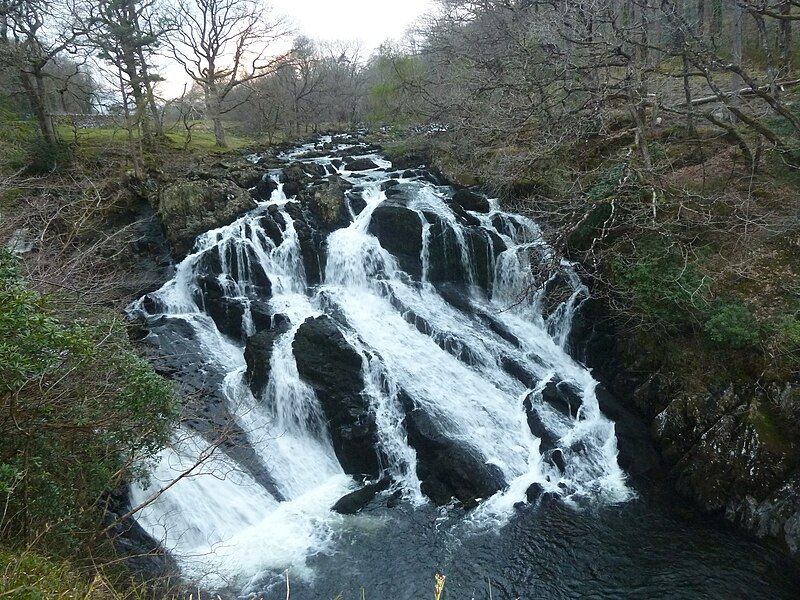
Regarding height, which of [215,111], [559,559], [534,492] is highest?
[215,111]

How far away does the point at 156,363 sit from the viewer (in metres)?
11.1

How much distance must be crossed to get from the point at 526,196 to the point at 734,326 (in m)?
7.77

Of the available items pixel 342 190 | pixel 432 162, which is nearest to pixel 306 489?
pixel 342 190

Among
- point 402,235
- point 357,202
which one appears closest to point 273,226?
point 357,202

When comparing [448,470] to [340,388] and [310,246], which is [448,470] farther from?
[310,246]

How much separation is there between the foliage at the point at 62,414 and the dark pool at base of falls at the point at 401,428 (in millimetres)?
790

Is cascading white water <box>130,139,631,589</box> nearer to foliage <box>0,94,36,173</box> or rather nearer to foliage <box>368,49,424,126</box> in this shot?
foliage <box>0,94,36,173</box>

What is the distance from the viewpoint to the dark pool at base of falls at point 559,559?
294 inches

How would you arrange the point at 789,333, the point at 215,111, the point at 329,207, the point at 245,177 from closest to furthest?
1. the point at 789,333
2. the point at 329,207
3. the point at 245,177
4. the point at 215,111

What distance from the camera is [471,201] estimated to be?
53.4 feet

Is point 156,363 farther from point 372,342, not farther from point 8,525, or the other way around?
point 8,525

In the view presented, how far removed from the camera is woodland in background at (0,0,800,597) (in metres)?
5.65

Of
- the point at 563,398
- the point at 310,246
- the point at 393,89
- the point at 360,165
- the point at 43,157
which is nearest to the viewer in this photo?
the point at 563,398

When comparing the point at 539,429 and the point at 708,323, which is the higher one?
the point at 708,323
